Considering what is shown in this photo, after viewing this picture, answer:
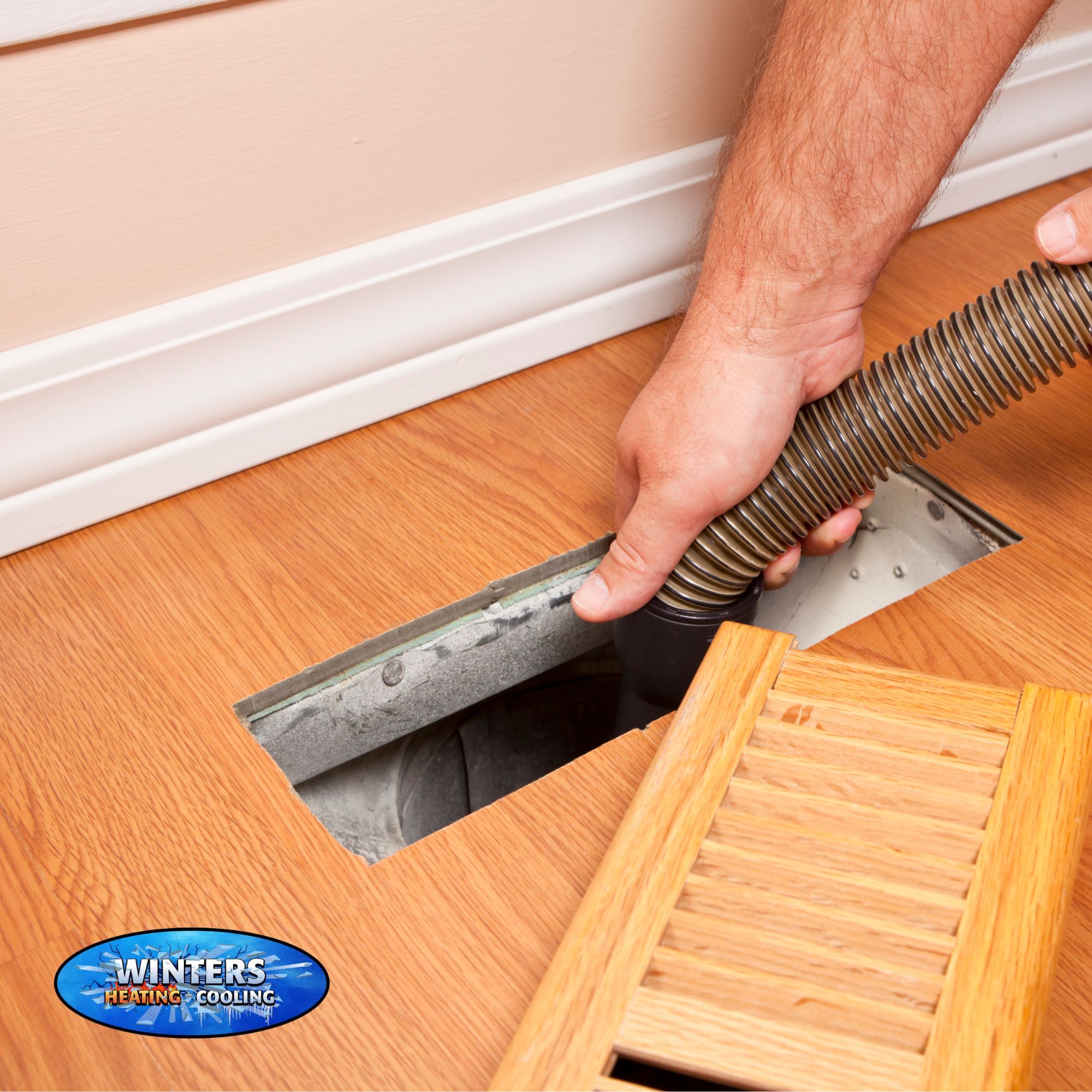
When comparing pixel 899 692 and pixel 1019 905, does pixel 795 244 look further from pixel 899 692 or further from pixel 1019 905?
pixel 1019 905

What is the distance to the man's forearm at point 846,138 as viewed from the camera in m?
0.68

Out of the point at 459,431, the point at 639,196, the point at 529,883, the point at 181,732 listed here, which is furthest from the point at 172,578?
the point at 639,196

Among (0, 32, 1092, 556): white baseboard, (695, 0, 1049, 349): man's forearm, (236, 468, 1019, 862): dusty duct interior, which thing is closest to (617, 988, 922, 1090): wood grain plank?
(236, 468, 1019, 862): dusty duct interior

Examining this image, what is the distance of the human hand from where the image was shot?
71 cm

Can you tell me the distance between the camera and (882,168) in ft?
2.33

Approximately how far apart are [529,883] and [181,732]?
25 centimetres

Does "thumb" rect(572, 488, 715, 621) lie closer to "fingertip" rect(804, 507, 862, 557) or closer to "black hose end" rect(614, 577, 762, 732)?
"black hose end" rect(614, 577, 762, 732)

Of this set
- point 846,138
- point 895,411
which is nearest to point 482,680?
point 895,411

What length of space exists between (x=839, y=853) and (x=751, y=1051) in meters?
0.10

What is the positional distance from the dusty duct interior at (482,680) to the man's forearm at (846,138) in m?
0.21

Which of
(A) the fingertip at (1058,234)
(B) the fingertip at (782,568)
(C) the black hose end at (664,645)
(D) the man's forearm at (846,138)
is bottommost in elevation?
(C) the black hose end at (664,645)

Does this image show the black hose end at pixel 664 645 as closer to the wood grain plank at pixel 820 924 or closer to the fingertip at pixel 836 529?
the fingertip at pixel 836 529

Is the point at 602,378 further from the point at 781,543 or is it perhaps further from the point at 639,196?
the point at 781,543

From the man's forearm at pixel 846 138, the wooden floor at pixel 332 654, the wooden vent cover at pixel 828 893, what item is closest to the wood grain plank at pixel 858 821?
→ the wooden vent cover at pixel 828 893
